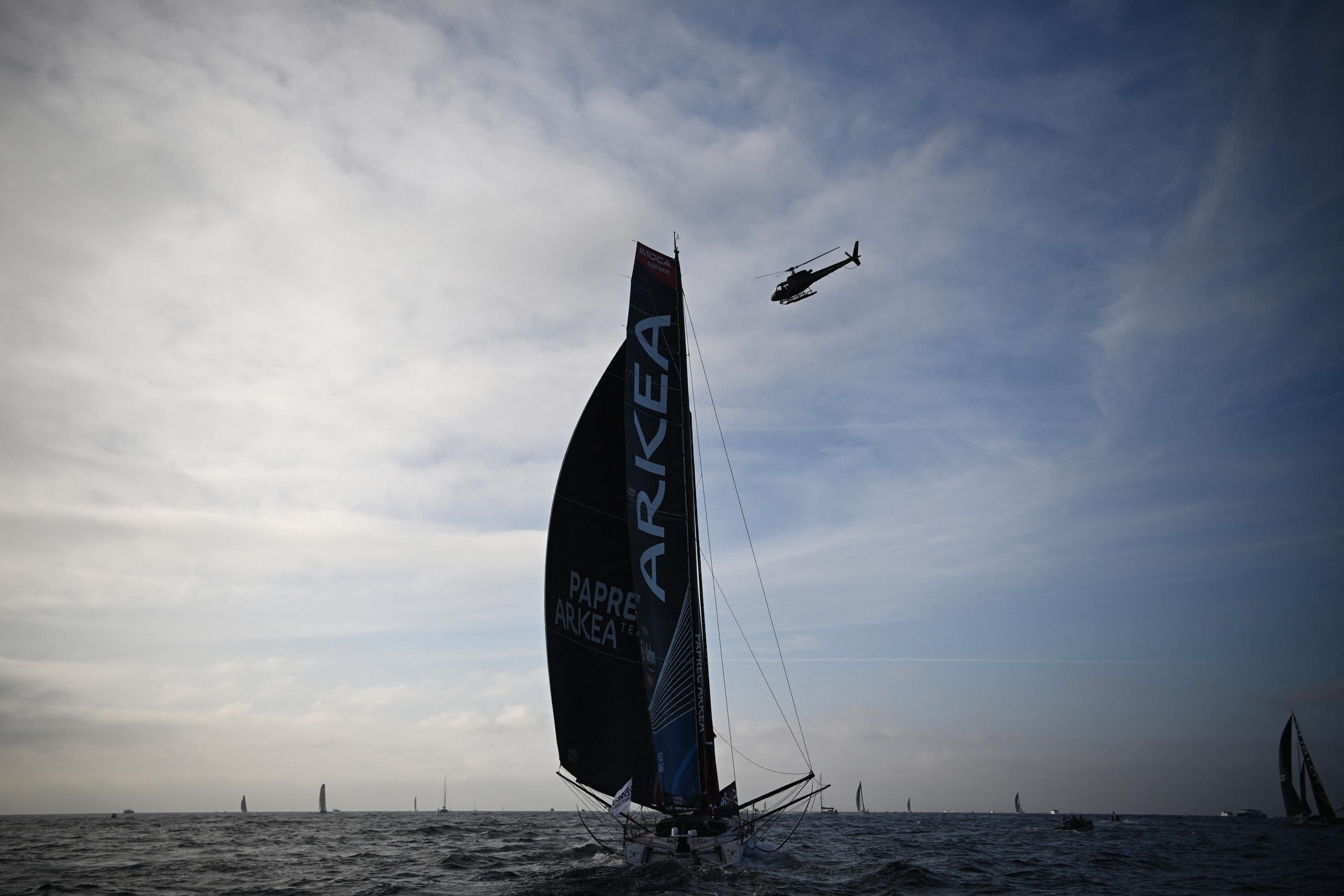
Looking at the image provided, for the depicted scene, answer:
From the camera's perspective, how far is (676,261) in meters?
26.6

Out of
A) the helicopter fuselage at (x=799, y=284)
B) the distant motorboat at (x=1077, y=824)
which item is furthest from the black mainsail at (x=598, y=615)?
the distant motorboat at (x=1077, y=824)

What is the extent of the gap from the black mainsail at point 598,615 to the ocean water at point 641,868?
3071mm

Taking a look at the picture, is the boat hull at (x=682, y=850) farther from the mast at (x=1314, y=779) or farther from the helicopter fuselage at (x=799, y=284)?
the mast at (x=1314, y=779)

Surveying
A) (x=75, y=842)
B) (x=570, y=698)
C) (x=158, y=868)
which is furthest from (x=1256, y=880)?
(x=75, y=842)

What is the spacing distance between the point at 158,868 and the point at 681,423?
86.1 feet

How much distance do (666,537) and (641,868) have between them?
8.35m

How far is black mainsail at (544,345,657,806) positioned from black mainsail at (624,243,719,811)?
2.45 ft

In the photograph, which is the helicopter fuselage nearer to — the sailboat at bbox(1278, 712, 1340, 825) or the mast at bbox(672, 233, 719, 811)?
the mast at bbox(672, 233, 719, 811)

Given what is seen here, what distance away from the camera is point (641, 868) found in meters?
20.5

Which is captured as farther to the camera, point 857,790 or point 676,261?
point 857,790

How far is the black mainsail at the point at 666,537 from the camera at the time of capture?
22.3m

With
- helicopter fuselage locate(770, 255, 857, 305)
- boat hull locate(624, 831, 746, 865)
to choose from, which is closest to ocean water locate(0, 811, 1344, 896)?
boat hull locate(624, 831, 746, 865)

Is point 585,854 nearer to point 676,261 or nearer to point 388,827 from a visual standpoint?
point 676,261

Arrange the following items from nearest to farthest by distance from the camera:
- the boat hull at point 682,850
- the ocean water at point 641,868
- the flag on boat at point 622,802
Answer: the boat hull at point 682,850
the flag on boat at point 622,802
the ocean water at point 641,868
